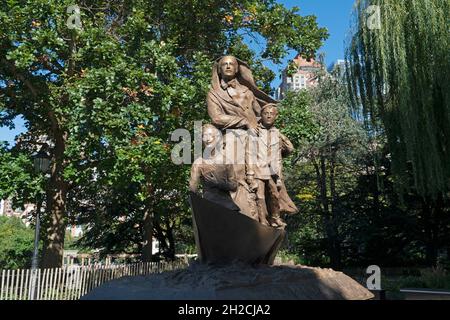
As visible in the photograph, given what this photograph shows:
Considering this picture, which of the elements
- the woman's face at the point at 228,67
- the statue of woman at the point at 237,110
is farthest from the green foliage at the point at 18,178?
the woman's face at the point at 228,67

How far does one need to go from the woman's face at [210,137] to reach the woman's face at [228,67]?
3.27 ft

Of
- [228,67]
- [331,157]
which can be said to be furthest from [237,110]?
[331,157]

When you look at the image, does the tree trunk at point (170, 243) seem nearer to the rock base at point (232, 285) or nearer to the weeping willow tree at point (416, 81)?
the weeping willow tree at point (416, 81)

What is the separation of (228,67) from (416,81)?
8736 mm

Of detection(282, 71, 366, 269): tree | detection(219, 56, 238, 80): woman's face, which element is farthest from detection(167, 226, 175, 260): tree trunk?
detection(219, 56, 238, 80): woman's face

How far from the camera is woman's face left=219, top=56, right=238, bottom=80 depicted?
6.81 metres

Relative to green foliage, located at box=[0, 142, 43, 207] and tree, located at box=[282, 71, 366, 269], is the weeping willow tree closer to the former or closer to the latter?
tree, located at box=[282, 71, 366, 269]

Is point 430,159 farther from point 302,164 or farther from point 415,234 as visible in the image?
point 302,164

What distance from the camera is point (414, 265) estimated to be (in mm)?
21500

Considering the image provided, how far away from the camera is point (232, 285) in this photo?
463cm

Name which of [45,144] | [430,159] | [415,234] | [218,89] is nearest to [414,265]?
[415,234]

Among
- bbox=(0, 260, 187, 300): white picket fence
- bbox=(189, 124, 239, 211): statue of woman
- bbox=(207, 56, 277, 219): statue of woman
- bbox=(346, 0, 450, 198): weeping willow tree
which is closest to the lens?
bbox=(189, 124, 239, 211): statue of woman

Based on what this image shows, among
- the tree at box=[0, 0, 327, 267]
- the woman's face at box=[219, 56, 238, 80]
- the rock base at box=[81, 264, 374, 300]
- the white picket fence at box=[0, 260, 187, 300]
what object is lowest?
the white picket fence at box=[0, 260, 187, 300]
